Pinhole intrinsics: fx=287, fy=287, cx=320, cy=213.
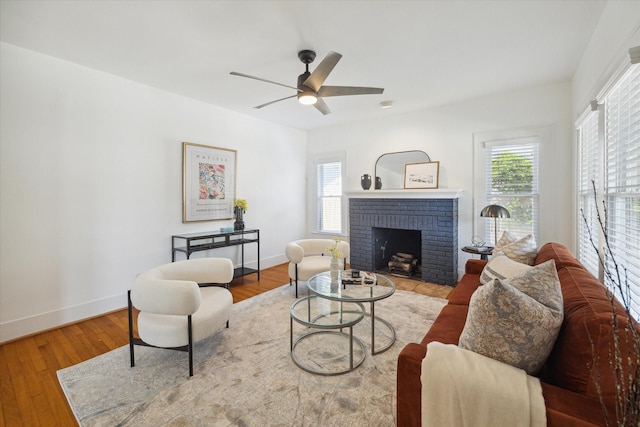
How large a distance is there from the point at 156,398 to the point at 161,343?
37 centimetres

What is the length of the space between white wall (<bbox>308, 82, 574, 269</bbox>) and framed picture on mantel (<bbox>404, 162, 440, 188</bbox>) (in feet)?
0.44

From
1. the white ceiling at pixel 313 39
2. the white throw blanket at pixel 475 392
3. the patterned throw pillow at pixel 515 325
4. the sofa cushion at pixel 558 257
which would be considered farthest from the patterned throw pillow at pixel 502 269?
the white ceiling at pixel 313 39

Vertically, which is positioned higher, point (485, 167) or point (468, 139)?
point (468, 139)

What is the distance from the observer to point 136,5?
2.11 m

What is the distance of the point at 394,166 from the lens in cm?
491

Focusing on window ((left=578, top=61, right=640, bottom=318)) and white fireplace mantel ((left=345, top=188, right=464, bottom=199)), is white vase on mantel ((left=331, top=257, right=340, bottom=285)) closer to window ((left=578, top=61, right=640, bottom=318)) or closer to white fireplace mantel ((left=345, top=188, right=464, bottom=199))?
window ((left=578, top=61, right=640, bottom=318))

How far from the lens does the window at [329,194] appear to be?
5.64m

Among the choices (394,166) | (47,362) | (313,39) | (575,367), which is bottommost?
(47,362)

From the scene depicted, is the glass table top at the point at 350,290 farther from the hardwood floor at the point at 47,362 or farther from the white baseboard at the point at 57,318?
the white baseboard at the point at 57,318

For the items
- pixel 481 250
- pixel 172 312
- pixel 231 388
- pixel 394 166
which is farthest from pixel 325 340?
pixel 394 166

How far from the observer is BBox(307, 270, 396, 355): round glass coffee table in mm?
2328

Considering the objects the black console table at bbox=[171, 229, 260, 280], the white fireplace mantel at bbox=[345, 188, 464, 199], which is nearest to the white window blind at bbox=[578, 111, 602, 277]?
the white fireplace mantel at bbox=[345, 188, 464, 199]

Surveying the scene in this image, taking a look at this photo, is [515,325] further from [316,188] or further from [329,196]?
[316,188]

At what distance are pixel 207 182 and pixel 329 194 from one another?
7.94 feet
